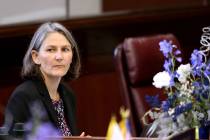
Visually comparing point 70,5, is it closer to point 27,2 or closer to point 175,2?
point 27,2

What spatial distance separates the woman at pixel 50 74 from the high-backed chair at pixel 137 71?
620 mm

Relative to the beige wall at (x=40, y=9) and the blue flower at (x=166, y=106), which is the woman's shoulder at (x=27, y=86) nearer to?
the blue flower at (x=166, y=106)

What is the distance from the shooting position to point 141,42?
3.40 m

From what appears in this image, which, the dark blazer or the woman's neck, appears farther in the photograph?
the woman's neck

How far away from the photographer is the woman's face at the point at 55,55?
266 centimetres

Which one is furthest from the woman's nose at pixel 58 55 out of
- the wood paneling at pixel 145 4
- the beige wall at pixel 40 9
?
the wood paneling at pixel 145 4

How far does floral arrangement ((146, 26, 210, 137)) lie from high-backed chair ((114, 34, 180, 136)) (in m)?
1.24

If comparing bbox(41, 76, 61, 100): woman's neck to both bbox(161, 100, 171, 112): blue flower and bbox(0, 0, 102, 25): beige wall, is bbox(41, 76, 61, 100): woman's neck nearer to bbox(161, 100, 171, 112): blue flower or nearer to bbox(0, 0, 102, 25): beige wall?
bbox(161, 100, 171, 112): blue flower

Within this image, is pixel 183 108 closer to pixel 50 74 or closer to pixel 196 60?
pixel 196 60

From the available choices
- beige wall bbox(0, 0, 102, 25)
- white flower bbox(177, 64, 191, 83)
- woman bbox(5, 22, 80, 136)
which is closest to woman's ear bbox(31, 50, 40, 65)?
woman bbox(5, 22, 80, 136)

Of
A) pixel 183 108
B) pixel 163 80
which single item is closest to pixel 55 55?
pixel 163 80

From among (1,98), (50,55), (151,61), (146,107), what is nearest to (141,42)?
(151,61)

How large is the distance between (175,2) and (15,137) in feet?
11.1

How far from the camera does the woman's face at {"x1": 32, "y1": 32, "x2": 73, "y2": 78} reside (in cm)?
266
